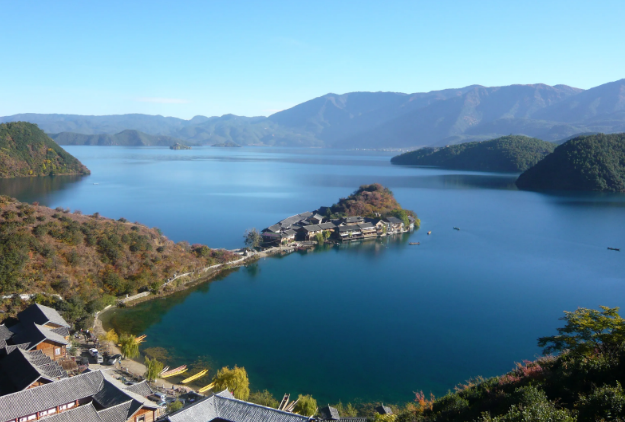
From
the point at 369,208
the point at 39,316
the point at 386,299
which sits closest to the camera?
the point at 39,316

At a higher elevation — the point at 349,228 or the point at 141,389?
the point at 349,228

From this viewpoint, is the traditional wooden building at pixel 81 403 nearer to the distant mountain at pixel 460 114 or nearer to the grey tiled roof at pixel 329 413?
the grey tiled roof at pixel 329 413

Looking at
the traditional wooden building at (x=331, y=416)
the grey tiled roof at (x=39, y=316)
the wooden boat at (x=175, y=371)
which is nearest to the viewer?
the traditional wooden building at (x=331, y=416)

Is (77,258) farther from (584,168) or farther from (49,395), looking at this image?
(584,168)

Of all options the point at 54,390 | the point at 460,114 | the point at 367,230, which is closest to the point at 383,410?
the point at 54,390

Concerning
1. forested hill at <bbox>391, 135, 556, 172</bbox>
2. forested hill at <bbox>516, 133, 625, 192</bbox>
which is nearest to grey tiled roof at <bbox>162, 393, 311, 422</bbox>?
forested hill at <bbox>516, 133, 625, 192</bbox>

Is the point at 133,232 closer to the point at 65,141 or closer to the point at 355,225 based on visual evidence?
the point at 355,225

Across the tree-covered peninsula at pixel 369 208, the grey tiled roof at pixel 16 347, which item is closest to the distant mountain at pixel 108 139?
the tree-covered peninsula at pixel 369 208

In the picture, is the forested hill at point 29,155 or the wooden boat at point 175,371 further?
the forested hill at point 29,155
